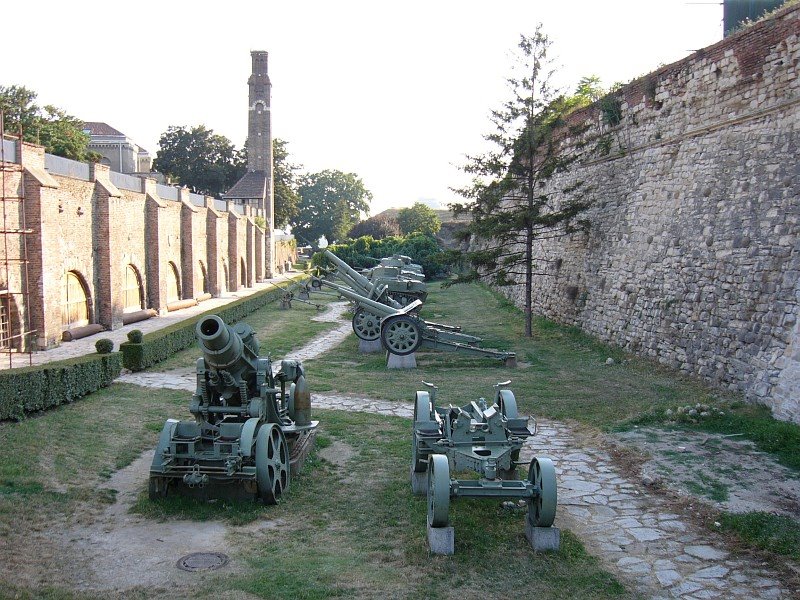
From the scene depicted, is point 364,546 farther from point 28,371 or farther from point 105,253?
point 105,253

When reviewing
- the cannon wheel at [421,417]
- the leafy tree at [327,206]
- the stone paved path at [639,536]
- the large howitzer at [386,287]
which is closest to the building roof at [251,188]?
the leafy tree at [327,206]

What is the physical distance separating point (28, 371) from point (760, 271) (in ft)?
35.3

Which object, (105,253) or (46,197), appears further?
(105,253)

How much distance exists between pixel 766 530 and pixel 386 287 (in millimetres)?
11818

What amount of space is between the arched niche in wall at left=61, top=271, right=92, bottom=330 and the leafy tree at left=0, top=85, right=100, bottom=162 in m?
17.4

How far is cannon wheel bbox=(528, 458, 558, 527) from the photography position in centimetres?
589

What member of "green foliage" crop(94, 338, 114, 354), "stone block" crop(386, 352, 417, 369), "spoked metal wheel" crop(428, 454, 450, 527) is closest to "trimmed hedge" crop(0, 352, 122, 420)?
"green foliage" crop(94, 338, 114, 354)

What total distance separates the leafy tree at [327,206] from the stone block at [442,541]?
66.8 metres

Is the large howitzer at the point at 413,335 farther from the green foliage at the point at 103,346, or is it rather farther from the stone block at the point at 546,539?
the stone block at the point at 546,539

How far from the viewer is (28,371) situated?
10391 millimetres

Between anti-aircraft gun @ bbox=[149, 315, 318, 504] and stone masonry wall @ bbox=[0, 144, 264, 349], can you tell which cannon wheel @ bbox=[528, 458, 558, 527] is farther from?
stone masonry wall @ bbox=[0, 144, 264, 349]

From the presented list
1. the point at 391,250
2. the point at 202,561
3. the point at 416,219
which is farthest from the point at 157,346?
the point at 416,219

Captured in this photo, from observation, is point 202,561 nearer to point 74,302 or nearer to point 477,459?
point 477,459

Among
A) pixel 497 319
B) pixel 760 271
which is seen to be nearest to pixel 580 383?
pixel 760 271
